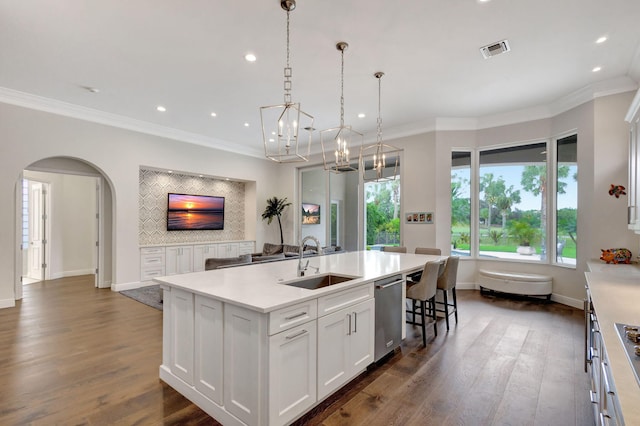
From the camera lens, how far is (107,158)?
5.82 meters

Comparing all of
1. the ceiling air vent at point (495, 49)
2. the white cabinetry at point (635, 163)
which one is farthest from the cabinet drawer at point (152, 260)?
the white cabinetry at point (635, 163)

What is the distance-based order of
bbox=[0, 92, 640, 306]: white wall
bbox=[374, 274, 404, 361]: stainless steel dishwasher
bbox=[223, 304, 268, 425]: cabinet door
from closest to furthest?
bbox=[223, 304, 268, 425]: cabinet door, bbox=[374, 274, 404, 361]: stainless steel dishwasher, bbox=[0, 92, 640, 306]: white wall

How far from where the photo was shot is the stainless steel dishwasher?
288 cm

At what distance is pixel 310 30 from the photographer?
10.5ft

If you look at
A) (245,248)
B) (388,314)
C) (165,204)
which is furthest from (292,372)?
(245,248)

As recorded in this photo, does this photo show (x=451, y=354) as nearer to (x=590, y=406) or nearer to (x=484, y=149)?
(x=590, y=406)

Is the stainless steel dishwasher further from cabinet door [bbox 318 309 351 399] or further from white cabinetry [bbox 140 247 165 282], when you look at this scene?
white cabinetry [bbox 140 247 165 282]

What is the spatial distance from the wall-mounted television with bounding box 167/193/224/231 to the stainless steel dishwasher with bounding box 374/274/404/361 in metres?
5.97

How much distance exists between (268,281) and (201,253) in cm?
544

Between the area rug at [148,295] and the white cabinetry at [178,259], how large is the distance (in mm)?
637

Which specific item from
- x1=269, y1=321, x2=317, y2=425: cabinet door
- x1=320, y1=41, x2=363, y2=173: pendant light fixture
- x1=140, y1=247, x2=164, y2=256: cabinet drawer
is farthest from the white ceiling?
x1=269, y1=321, x2=317, y2=425: cabinet door

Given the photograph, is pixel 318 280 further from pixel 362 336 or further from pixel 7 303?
pixel 7 303

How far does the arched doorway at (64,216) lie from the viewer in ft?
18.8

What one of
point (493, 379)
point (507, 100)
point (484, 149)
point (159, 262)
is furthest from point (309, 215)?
point (493, 379)
